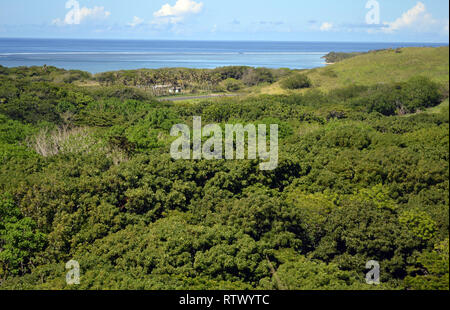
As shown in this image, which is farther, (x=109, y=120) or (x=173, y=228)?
(x=109, y=120)

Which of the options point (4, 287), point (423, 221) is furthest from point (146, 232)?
point (423, 221)

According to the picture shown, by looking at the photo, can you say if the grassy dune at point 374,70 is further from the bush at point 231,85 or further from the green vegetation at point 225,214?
the green vegetation at point 225,214

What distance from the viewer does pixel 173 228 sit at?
20.0 meters

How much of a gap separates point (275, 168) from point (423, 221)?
30.4ft

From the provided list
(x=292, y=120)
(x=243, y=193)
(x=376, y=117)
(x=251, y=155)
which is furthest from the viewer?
(x=376, y=117)

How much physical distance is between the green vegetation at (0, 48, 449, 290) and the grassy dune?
33107 millimetres

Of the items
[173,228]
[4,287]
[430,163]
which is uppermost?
[430,163]

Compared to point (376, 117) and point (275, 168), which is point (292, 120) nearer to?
point (376, 117)

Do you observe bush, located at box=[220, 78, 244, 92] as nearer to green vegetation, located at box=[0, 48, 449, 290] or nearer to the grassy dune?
the grassy dune

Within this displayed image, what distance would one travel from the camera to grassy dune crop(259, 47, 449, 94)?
6538cm

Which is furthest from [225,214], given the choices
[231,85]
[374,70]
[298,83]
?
[231,85]

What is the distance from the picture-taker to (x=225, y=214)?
2233 cm

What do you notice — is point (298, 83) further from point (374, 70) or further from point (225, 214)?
point (225, 214)

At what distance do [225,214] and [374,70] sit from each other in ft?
193
